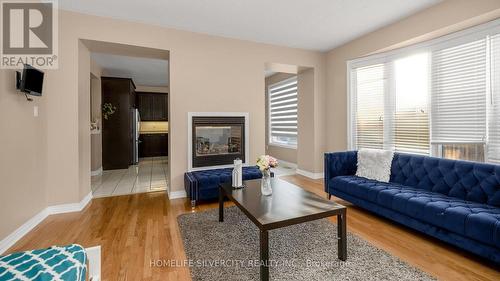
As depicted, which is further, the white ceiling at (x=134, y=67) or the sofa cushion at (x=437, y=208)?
the white ceiling at (x=134, y=67)

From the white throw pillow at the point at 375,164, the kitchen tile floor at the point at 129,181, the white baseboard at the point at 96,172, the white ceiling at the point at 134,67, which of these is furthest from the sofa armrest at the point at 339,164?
the white baseboard at the point at 96,172

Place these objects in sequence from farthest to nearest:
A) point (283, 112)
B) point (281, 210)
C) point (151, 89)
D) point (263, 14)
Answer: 1. point (151, 89)
2. point (283, 112)
3. point (263, 14)
4. point (281, 210)

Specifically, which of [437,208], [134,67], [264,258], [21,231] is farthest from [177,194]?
[134,67]

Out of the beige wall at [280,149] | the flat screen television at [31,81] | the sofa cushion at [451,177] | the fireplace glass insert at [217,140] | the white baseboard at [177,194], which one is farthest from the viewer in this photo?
the beige wall at [280,149]

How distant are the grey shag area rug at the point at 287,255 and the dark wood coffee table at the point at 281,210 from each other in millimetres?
191

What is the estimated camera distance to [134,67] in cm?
601

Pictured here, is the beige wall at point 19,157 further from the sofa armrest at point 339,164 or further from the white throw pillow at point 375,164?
the white throw pillow at point 375,164

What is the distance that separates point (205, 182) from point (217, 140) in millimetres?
989

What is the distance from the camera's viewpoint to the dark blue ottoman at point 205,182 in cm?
333

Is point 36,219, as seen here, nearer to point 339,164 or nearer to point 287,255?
point 287,255

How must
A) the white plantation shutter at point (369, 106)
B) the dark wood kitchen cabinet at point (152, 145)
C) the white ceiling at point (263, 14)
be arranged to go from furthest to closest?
the dark wood kitchen cabinet at point (152, 145) < the white plantation shutter at point (369, 106) < the white ceiling at point (263, 14)

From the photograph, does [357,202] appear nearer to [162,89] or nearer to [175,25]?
[175,25]

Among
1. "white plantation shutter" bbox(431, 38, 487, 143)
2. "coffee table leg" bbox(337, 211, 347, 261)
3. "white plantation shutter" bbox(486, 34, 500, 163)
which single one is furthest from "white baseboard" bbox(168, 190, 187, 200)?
"white plantation shutter" bbox(486, 34, 500, 163)

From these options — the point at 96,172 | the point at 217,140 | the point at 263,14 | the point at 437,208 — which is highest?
the point at 263,14
